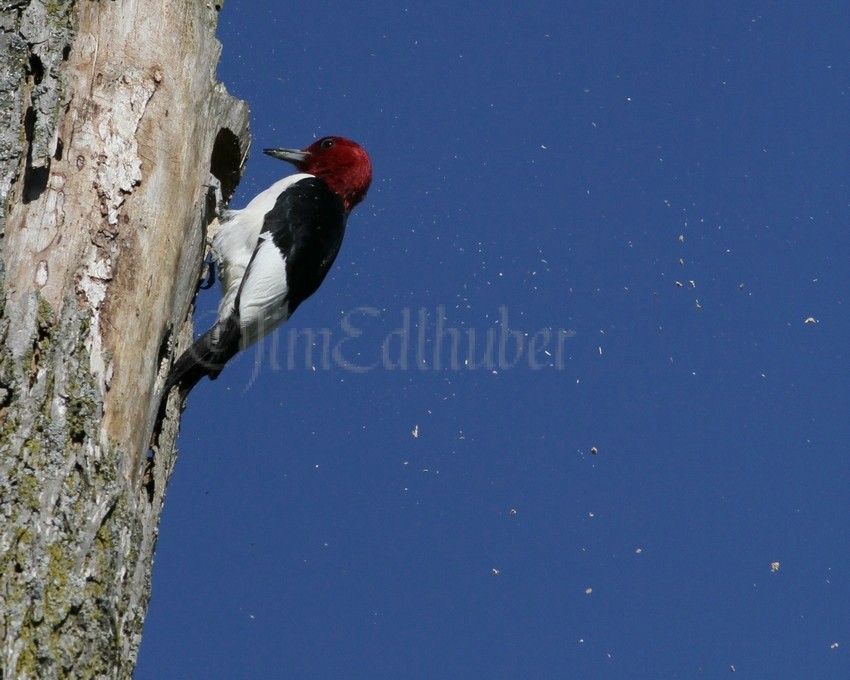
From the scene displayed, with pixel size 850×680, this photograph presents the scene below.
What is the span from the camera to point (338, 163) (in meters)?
5.10

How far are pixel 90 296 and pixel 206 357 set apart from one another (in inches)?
37.5

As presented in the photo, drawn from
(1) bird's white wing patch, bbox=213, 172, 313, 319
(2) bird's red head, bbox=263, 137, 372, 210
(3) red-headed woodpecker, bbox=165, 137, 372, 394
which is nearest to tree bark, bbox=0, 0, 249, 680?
(3) red-headed woodpecker, bbox=165, 137, 372, 394

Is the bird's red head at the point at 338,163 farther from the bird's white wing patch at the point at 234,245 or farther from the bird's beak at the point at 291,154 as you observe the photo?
the bird's white wing patch at the point at 234,245

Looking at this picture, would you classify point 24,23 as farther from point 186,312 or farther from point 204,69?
point 186,312

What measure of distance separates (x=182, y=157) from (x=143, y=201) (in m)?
0.26

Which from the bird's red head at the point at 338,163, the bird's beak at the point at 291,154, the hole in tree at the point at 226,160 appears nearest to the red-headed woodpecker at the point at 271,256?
the hole in tree at the point at 226,160

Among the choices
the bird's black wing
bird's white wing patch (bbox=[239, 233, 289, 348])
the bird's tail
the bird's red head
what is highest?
the bird's red head

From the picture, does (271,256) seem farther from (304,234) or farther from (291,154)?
(291,154)

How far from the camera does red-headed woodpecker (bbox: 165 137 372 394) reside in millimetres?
3920

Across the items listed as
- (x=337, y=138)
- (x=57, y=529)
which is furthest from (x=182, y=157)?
(x=337, y=138)

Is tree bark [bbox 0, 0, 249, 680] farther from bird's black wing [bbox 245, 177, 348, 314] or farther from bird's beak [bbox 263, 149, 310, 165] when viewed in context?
bird's beak [bbox 263, 149, 310, 165]

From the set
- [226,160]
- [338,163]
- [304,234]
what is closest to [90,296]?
[226,160]

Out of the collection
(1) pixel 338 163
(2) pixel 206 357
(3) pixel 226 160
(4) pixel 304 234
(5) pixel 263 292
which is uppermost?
(1) pixel 338 163

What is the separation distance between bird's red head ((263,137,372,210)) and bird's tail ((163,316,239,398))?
1376 mm
